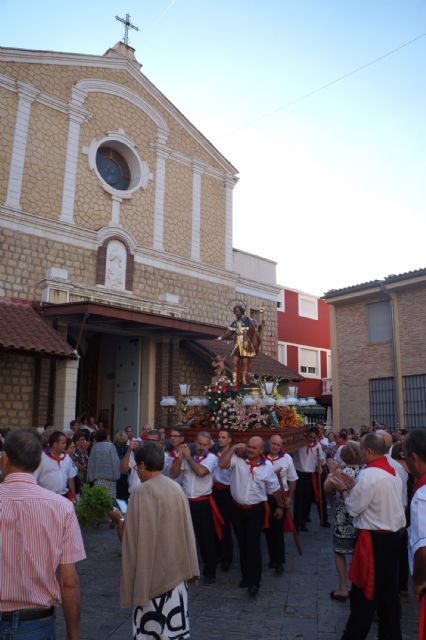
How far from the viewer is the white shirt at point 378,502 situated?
4523 mm

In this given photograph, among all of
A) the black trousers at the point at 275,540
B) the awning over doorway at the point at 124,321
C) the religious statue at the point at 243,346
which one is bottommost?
the black trousers at the point at 275,540

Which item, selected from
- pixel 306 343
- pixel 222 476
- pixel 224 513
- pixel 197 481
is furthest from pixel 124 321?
pixel 306 343

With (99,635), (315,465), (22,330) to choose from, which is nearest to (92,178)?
(22,330)

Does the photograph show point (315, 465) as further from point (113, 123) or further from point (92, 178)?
point (113, 123)

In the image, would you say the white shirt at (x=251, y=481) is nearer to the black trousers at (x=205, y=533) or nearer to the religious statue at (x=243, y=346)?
the black trousers at (x=205, y=533)

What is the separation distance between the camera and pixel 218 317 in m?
19.7

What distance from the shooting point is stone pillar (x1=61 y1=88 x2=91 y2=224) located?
52.5ft

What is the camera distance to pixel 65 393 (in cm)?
1420

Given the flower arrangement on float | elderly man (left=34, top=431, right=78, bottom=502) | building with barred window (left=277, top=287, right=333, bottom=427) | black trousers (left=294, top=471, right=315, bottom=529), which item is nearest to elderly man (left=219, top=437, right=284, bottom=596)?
the flower arrangement on float

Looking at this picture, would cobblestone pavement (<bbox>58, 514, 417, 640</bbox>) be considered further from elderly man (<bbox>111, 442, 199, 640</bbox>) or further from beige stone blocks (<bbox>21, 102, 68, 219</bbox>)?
beige stone blocks (<bbox>21, 102, 68, 219</bbox>)

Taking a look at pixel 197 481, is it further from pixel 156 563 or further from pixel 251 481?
pixel 156 563

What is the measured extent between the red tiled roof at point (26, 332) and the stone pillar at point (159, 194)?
5.47 m

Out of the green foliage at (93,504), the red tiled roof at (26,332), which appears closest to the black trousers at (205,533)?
the green foliage at (93,504)

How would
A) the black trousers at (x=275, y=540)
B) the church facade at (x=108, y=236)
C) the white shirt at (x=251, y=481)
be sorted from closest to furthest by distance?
the white shirt at (x=251, y=481) → the black trousers at (x=275, y=540) → the church facade at (x=108, y=236)
